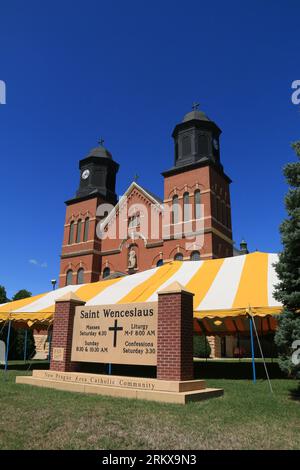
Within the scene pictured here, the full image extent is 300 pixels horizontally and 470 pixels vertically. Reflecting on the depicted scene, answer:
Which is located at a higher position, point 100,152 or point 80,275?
point 100,152

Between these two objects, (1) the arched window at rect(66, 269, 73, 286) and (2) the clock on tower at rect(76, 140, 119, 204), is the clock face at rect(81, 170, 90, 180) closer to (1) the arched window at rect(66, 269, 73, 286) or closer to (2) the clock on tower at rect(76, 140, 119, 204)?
(2) the clock on tower at rect(76, 140, 119, 204)

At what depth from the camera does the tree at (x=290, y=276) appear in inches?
275

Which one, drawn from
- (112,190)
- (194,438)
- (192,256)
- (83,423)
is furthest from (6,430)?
(112,190)

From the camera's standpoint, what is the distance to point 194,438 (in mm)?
4375

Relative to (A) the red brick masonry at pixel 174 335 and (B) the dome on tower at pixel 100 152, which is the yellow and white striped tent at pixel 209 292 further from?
(B) the dome on tower at pixel 100 152

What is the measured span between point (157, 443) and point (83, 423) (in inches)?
50.3

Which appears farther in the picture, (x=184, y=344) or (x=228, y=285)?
(x=228, y=285)

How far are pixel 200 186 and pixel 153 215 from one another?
4938mm

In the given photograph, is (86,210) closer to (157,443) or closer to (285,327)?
(285,327)

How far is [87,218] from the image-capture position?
1323 inches

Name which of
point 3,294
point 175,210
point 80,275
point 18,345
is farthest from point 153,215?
point 18,345

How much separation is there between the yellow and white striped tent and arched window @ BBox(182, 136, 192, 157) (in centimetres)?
1734

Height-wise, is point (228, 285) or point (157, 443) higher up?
point (228, 285)

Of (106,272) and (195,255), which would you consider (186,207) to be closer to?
(195,255)
